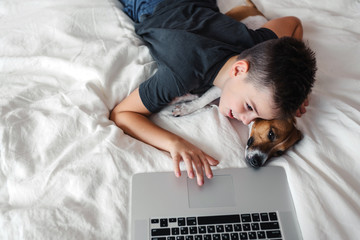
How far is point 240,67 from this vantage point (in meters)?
1.02

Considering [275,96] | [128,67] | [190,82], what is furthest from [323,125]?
[128,67]

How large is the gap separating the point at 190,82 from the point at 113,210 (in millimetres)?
569

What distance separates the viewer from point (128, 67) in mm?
1215

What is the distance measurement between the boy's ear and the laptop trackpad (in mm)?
381

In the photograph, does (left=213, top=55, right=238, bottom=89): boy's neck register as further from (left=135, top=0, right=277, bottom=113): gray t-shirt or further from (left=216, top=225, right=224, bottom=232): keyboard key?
(left=216, top=225, right=224, bottom=232): keyboard key

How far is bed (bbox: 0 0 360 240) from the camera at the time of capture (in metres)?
0.84

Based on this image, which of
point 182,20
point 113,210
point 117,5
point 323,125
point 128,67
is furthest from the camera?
point 117,5

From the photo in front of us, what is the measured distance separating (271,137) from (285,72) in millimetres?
278

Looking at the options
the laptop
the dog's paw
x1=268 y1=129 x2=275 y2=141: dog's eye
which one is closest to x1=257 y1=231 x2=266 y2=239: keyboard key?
the laptop

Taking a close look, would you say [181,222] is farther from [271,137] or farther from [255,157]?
[271,137]

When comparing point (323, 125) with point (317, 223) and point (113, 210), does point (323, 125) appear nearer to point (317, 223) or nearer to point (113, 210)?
point (317, 223)

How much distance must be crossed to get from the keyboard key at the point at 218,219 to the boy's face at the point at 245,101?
360 mm

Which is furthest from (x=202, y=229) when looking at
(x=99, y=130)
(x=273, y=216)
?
(x=99, y=130)

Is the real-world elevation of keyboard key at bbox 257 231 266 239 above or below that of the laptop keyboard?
below
